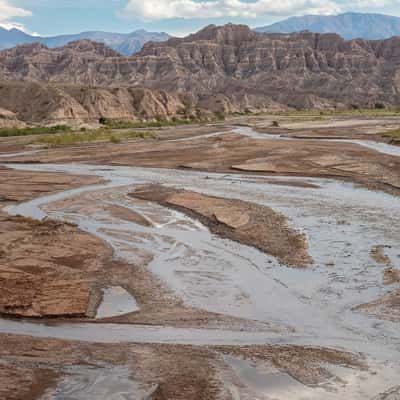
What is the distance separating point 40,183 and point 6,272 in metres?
19.5

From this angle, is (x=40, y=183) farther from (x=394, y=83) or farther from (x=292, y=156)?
(x=394, y=83)

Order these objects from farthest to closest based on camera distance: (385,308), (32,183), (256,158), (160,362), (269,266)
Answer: (256,158) → (32,183) → (269,266) → (385,308) → (160,362)

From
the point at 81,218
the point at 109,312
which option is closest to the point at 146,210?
the point at 81,218

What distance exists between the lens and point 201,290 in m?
14.5

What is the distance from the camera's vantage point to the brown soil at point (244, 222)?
Answer: 59.2ft

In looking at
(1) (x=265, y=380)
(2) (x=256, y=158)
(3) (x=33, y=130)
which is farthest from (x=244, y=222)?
(3) (x=33, y=130)

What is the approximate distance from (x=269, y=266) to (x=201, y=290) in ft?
8.74

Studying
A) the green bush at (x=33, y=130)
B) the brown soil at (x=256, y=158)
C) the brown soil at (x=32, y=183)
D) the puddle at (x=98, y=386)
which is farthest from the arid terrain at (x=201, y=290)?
the green bush at (x=33, y=130)

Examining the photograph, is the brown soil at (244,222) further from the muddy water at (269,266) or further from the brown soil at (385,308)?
the brown soil at (385,308)

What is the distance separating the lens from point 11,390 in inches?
Result: 351

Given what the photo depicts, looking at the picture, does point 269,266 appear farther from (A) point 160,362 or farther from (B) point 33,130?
(B) point 33,130

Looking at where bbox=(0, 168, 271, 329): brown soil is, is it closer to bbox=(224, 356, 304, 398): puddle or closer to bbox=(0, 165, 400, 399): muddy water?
bbox=(0, 165, 400, 399): muddy water

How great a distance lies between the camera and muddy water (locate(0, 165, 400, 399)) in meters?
11.5

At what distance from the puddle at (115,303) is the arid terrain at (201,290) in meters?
0.05
